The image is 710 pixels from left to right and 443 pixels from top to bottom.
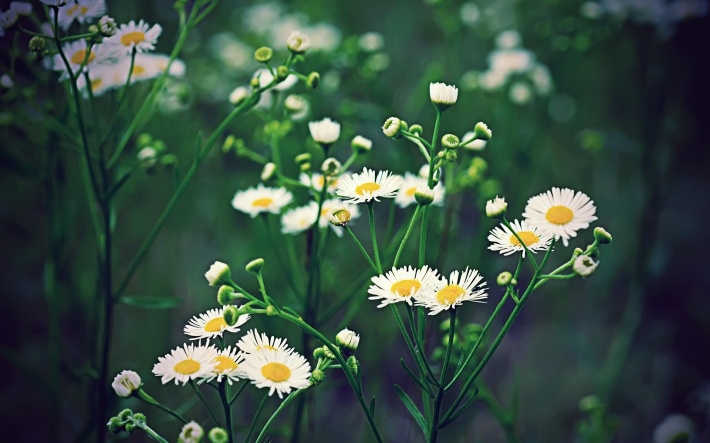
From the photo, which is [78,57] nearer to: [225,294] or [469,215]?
[225,294]

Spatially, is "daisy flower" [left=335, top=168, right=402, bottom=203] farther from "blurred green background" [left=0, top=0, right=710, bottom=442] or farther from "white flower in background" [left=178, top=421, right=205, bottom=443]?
"blurred green background" [left=0, top=0, right=710, bottom=442]

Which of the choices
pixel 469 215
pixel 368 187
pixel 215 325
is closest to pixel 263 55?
pixel 368 187

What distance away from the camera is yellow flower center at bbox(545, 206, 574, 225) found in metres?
0.55

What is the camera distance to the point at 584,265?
1.74ft

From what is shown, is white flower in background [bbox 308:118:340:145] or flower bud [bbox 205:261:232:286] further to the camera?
white flower in background [bbox 308:118:340:145]

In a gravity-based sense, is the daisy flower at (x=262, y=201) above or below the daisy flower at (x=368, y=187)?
above

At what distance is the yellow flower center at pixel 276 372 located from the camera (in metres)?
0.52

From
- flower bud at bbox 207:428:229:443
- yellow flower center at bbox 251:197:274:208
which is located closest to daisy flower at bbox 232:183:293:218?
yellow flower center at bbox 251:197:274:208

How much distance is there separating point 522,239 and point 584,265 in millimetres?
64

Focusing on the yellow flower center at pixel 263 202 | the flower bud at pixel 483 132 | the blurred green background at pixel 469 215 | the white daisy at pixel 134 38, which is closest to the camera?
the flower bud at pixel 483 132

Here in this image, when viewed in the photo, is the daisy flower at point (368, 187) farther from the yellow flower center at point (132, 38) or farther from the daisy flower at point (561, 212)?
the yellow flower center at point (132, 38)

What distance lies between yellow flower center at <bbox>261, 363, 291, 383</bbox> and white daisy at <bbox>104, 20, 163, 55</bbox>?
40cm

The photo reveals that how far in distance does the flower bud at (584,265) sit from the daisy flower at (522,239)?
3cm

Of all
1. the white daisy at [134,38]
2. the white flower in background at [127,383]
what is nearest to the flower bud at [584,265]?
the white flower in background at [127,383]
